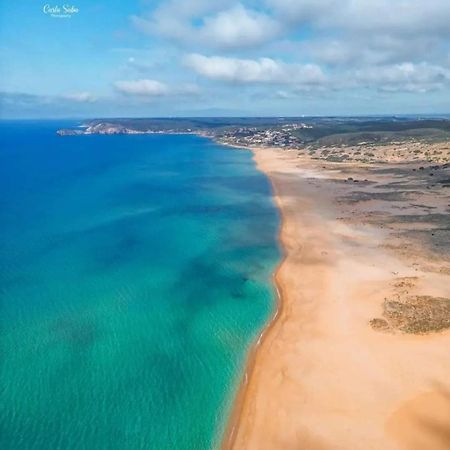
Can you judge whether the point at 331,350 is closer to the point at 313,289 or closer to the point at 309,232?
the point at 313,289

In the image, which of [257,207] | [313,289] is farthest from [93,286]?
[257,207]

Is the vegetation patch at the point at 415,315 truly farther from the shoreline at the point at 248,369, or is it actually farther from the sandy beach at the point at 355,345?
the shoreline at the point at 248,369

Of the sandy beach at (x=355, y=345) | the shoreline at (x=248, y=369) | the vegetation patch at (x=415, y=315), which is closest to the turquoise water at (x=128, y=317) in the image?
the shoreline at (x=248, y=369)

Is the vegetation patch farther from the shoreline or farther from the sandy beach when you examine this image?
the shoreline

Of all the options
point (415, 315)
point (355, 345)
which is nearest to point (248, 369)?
point (355, 345)

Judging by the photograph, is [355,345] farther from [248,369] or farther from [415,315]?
[248,369]

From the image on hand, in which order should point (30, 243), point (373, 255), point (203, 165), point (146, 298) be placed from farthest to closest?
1. point (203, 165)
2. point (30, 243)
3. point (373, 255)
4. point (146, 298)
